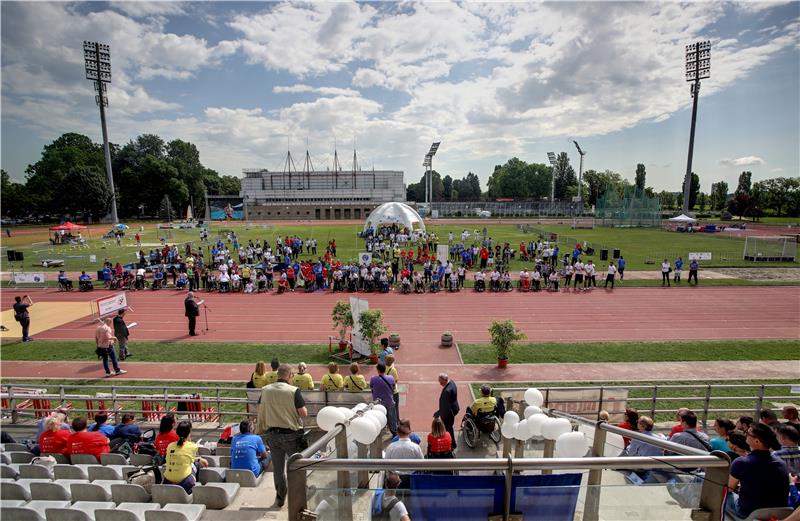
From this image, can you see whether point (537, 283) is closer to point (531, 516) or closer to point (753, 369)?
point (753, 369)

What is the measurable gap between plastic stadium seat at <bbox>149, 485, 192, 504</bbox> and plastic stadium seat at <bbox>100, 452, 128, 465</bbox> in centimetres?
152

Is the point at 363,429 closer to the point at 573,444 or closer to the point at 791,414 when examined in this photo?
the point at 573,444

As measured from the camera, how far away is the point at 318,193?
11925 centimetres

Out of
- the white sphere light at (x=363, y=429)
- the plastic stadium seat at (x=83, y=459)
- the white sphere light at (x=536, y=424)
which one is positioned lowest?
the plastic stadium seat at (x=83, y=459)

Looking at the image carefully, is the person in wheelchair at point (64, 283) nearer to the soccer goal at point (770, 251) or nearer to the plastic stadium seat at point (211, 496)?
the plastic stadium seat at point (211, 496)

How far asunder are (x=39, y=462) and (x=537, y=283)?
73.8 feet

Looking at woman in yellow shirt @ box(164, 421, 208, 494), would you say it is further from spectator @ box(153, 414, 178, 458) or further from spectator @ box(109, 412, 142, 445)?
spectator @ box(109, 412, 142, 445)

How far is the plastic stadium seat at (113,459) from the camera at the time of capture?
6.09 metres

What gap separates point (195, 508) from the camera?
469cm

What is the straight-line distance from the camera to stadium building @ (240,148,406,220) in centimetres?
10094

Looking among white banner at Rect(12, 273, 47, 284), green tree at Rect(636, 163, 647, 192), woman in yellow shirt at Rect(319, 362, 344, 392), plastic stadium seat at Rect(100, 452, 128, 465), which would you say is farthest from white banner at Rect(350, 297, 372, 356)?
green tree at Rect(636, 163, 647, 192)

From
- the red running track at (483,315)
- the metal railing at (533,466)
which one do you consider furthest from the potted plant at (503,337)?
the metal railing at (533,466)

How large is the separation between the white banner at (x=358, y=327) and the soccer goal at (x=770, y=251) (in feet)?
111

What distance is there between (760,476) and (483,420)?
412 centimetres
